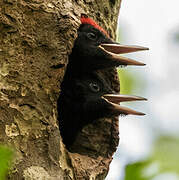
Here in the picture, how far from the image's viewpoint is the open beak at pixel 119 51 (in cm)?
281

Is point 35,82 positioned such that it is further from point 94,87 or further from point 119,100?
point 94,87

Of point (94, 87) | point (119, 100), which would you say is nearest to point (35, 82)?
point (119, 100)

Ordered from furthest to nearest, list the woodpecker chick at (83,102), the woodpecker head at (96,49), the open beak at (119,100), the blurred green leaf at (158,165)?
1. the woodpecker chick at (83,102)
2. the woodpecker head at (96,49)
3. the open beak at (119,100)
4. the blurred green leaf at (158,165)

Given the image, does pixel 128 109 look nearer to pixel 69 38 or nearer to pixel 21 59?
pixel 69 38

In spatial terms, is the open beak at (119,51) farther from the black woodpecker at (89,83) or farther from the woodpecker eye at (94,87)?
the woodpecker eye at (94,87)

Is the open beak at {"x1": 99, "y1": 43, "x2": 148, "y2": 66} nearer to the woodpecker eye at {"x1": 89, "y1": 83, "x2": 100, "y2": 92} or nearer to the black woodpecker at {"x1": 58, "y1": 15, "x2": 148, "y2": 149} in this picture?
the black woodpecker at {"x1": 58, "y1": 15, "x2": 148, "y2": 149}

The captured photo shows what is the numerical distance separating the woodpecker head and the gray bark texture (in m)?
0.52

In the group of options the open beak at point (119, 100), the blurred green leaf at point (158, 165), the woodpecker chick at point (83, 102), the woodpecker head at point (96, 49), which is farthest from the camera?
the woodpecker chick at point (83, 102)

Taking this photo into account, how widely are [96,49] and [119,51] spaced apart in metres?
0.17

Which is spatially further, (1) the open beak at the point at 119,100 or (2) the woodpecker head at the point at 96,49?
(2) the woodpecker head at the point at 96,49

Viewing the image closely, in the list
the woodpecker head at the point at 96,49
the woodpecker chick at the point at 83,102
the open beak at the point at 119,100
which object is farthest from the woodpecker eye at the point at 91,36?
the open beak at the point at 119,100

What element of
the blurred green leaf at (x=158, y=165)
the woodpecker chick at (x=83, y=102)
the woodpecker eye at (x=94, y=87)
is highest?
the blurred green leaf at (x=158, y=165)

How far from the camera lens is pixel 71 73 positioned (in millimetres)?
3146

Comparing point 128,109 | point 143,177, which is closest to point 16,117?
point 143,177
